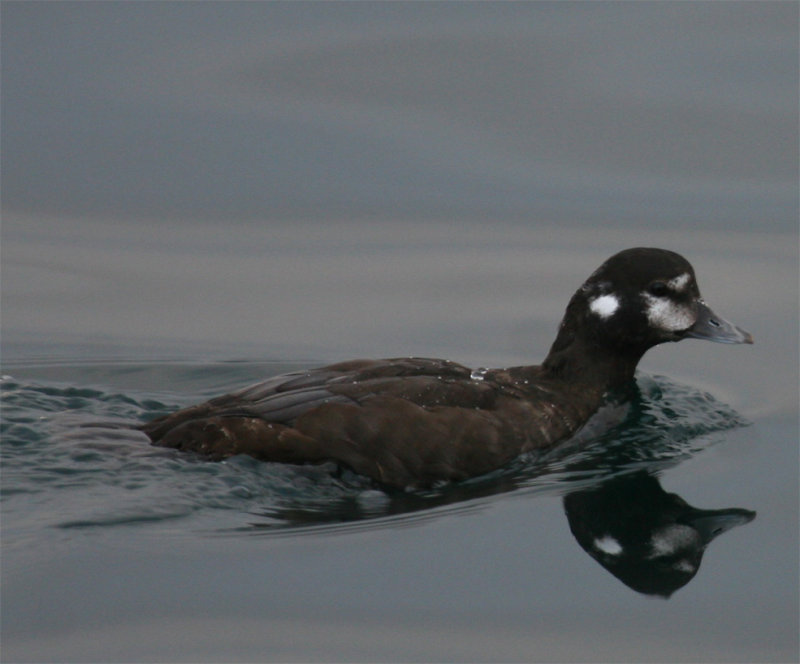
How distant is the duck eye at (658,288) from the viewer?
27.6ft

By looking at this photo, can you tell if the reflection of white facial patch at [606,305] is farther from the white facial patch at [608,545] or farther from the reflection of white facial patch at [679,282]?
the white facial patch at [608,545]

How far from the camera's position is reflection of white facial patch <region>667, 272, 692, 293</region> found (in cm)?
844

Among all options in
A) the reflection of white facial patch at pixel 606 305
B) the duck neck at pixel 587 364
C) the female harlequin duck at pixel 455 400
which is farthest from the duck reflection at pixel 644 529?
the reflection of white facial patch at pixel 606 305

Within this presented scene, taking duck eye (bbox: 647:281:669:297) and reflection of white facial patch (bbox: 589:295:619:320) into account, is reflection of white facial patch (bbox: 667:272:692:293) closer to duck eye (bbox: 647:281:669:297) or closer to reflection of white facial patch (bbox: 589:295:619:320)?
duck eye (bbox: 647:281:669:297)

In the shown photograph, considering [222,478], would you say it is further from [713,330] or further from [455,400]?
[713,330]

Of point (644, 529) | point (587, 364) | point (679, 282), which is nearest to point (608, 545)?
point (644, 529)

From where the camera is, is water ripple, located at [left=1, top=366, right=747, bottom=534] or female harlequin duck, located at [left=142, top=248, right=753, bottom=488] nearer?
water ripple, located at [left=1, top=366, right=747, bottom=534]

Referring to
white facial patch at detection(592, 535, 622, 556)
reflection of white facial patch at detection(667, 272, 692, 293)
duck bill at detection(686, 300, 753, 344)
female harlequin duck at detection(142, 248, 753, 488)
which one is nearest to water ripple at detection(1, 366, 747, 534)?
female harlequin duck at detection(142, 248, 753, 488)

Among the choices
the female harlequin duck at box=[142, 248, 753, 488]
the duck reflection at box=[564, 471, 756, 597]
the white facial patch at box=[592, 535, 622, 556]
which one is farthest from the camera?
the female harlequin duck at box=[142, 248, 753, 488]

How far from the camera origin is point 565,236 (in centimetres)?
1097

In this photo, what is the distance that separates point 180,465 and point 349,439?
83 centimetres

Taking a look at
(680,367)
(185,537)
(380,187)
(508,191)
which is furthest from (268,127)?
(185,537)

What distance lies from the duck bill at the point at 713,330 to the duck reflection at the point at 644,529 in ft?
A: 3.50

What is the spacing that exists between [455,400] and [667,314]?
145cm
